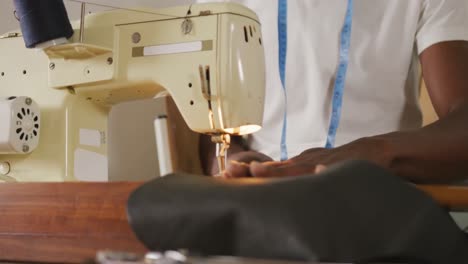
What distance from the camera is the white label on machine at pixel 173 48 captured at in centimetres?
80

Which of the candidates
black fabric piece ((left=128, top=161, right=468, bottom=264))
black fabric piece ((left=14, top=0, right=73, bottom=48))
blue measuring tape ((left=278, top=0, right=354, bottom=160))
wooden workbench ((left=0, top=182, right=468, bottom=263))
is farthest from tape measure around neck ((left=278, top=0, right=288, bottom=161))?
black fabric piece ((left=128, top=161, right=468, bottom=264))

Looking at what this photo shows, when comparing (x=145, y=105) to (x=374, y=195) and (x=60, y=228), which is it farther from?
(x=374, y=195)

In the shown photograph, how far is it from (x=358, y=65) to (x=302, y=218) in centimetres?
86

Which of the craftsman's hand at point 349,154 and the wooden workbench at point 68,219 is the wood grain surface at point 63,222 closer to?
the wooden workbench at point 68,219

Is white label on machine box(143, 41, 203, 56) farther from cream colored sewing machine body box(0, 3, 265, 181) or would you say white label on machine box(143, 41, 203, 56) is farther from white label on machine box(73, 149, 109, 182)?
white label on machine box(73, 149, 109, 182)

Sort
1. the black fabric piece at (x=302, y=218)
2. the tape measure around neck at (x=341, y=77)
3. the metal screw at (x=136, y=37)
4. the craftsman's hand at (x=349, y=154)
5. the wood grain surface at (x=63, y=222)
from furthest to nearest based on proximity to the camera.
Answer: the tape measure around neck at (x=341, y=77), the metal screw at (x=136, y=37), the craftsman's hand at (x=349, y=154), the wood grain surface at (x=63, y=222), the black fabric piece at (x=302, y=218)

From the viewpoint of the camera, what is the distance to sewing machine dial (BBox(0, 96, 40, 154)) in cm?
82

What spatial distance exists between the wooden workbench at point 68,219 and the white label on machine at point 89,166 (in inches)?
11.3

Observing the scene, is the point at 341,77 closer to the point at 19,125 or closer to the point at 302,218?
the point at 19,125

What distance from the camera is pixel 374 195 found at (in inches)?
16.3

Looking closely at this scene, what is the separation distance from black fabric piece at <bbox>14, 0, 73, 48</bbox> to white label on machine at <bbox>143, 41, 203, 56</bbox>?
12cm

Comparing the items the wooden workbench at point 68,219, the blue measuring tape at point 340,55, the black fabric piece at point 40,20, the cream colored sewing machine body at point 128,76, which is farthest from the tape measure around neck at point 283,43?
the wooden workbench at point 68,219

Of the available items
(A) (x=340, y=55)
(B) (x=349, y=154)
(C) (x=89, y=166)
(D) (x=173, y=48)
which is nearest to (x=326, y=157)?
(B) (x=349, y=154)

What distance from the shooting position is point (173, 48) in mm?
814
